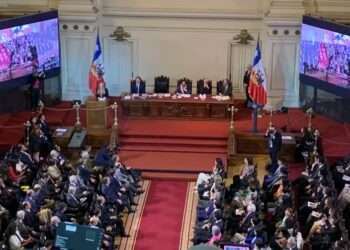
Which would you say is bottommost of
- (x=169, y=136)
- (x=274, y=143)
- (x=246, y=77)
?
(x=169, y=136)

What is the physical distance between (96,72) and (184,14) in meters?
3.69

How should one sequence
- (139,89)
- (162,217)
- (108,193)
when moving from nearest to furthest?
(108,193) < (162,217) < (139,89)

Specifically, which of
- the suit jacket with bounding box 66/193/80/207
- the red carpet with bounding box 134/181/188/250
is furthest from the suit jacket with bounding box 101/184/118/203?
the red carpet with bounding box 134/181/188/250

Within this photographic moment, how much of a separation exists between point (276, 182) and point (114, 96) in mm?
8594

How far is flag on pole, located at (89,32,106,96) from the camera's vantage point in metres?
22.2

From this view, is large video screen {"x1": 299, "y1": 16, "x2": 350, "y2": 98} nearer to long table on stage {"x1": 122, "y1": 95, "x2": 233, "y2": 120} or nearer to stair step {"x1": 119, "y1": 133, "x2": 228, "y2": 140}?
long table on stage {"x1": 122, "y1": 95, "x2": 233, "y2": 120}

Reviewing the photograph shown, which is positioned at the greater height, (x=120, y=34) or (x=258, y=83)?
(x=120, y=34)

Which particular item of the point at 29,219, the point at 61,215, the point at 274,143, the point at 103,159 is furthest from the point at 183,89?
the point at 29,219

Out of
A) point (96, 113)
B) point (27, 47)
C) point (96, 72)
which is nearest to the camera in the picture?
point (96, 113)

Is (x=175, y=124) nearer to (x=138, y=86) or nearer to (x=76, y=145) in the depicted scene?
(x=138, y=86)

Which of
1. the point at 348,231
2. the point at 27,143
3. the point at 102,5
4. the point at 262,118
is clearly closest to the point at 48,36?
the point at 102,5

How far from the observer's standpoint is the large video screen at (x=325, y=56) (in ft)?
71.4

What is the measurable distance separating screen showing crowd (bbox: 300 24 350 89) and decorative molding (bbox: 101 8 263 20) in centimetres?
195

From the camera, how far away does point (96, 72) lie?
22.2 metres
